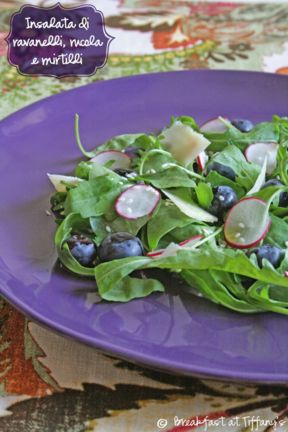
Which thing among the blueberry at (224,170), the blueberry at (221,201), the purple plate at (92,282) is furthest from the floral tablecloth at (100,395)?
the blueberry at (224,170)

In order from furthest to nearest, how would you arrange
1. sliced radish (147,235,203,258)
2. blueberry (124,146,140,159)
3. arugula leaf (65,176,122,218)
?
1. blueberry (124,146,140,159)
2. arugula leaf (65,176,122,218)
3. sliced radish (147,235,203,258)

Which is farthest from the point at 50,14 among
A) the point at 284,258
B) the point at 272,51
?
the point at 284,258

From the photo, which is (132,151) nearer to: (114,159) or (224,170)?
(114,159)

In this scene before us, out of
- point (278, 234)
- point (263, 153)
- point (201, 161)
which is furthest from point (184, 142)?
point (278, 234)

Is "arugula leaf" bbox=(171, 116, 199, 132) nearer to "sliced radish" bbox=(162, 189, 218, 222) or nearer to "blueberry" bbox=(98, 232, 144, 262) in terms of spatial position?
"sliced radish" bbox=(162, 189, 218, 222)

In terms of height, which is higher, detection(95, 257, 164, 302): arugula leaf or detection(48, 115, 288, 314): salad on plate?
detection(48, 115, 288, 314): salad on plate

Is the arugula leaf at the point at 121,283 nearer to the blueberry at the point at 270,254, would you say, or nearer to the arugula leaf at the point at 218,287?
the arugula leaf at the point at 218,287

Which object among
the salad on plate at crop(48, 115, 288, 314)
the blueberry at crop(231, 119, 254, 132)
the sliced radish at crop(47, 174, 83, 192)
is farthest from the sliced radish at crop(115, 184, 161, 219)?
the blueberry at crop(231, 119, 254, 132)

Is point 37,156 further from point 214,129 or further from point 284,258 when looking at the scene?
point 284,258
